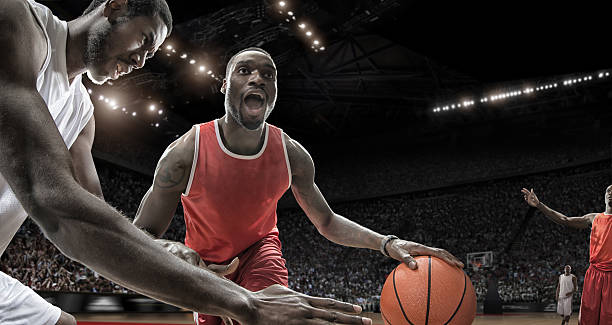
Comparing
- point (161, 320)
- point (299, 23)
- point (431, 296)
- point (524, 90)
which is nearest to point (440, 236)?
point (524, 90)

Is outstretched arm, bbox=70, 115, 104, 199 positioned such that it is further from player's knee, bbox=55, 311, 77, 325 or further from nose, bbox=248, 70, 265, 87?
nose, bbox=248, 70, 265, 87

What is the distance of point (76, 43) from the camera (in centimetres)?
167

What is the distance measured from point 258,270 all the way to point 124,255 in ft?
6.16

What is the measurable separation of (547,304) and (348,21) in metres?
11.0

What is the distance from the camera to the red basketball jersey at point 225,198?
9.25ft

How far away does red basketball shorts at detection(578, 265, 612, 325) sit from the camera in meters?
6.15

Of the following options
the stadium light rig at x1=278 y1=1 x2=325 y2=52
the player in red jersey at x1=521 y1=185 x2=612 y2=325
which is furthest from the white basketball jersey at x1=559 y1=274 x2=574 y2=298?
the stadium light rig at x1=278 y1=1 x2=325 y2=52

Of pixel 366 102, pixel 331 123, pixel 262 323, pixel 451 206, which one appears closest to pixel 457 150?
pixel 451 206

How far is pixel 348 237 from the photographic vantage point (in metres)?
3.13

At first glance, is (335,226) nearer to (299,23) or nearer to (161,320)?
(161,320)

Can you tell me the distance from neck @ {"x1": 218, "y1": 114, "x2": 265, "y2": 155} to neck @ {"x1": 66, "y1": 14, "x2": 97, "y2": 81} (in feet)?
4.23

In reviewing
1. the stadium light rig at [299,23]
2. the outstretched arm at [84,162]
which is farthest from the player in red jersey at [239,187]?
the stadium light rig at [299,23]

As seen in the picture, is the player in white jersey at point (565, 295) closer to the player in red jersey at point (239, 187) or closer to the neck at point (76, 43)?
the player in red jersey at point (239, 187)

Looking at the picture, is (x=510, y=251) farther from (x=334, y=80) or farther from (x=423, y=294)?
(x=423, y=294)
